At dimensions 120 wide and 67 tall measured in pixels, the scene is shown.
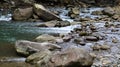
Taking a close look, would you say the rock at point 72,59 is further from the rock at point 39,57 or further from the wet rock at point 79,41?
the wet rock at point 79,41

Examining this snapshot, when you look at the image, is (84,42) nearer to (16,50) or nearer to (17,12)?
(16,50)

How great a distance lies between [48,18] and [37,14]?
4.52 feet

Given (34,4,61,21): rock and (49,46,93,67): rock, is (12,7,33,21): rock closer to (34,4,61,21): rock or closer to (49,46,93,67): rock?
(34,4,61,21): rock

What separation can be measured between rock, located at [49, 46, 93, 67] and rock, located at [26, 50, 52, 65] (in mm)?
400

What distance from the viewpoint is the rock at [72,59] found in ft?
32.5

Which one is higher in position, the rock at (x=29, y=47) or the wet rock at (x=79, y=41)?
the rock at (x=29, y=47)

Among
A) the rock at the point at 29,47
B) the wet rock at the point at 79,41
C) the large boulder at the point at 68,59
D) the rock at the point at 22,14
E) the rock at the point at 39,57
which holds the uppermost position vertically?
the large boulder at the point at 68,59

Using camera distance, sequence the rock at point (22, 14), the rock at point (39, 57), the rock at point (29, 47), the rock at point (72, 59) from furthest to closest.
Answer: the rock at point (22, 14) < the rock at point (29, 47) < the rock at point (39, 57) < the rock at point (72, 59)

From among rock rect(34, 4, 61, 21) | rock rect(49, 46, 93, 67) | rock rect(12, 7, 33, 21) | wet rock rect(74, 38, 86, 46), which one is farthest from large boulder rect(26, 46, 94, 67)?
rock rect(12, 7, 33, 21)

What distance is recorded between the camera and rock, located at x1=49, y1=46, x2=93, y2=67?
32.5 feet

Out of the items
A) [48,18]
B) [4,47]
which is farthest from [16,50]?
[48,18]

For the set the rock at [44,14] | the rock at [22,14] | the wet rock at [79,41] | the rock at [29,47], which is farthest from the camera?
the rock at [22,14]

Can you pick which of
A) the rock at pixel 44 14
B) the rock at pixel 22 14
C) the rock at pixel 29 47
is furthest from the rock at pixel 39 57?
the rock at pixel 22 14

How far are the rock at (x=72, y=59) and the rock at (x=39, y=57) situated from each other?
40cm
